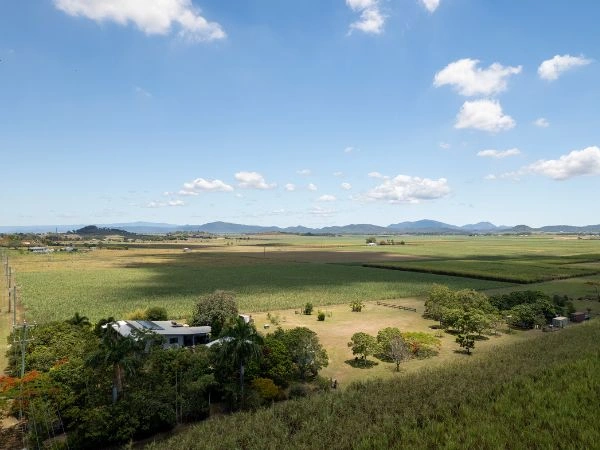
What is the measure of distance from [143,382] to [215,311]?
25.3 metres

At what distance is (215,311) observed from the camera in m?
61.4

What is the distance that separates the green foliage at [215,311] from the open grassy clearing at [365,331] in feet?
22.7

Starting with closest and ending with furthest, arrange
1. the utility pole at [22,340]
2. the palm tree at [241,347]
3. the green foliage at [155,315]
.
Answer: the utility pole at [22,340] < the palm tree at [241,347] < the green foliage at [155,315]

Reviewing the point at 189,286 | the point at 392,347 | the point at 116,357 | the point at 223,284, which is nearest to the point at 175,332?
the point at 116,357

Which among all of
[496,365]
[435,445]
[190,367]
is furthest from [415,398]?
[190,367]

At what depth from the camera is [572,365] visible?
107ft

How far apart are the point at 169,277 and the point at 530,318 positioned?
98219mm

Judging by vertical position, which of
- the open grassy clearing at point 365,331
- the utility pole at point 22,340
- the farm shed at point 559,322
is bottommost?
the open grassy clearing at point 365,331

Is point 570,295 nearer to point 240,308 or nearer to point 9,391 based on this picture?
point 240,308

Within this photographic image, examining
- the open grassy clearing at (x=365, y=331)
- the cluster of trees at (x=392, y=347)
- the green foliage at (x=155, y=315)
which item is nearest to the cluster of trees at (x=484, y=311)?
the open grassy clearing at (x=365, y=331)

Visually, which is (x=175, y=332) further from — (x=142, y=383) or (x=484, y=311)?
(x=484, y=311)

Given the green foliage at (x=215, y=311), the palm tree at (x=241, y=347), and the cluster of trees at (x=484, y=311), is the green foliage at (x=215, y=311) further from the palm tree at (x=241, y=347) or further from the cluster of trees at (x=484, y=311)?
the cluster of trees at (x=484, y=311)

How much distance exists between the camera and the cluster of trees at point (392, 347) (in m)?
48.8

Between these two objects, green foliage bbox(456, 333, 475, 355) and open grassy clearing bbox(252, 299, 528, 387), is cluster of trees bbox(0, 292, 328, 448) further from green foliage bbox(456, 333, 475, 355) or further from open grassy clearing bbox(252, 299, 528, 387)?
green foliage bbox(456, 333, 475, 355)
